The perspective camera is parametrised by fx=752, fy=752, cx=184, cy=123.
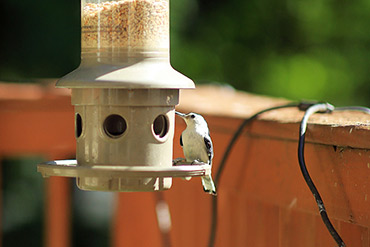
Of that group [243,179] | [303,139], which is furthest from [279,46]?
[303,139]

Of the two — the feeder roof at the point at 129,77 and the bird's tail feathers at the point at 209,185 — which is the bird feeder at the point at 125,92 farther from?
the bird's tail feathers at the point at 209,185

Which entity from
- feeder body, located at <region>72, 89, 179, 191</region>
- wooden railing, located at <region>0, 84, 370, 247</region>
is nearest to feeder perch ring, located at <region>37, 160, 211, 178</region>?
feeder body, located at <region>72, 89, 179, 191</region>

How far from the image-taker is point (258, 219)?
2523 mm

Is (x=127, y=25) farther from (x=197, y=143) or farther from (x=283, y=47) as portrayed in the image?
(x=283, y=47)

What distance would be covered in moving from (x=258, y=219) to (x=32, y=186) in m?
5.06

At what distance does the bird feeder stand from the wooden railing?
345 millimetres

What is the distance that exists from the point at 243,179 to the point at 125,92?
66cm

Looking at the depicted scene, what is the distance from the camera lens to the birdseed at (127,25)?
218 cm

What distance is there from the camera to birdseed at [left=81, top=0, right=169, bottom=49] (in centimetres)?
218

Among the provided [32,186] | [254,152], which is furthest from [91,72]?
[32,186]

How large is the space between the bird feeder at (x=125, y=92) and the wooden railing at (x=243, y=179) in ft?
1.13

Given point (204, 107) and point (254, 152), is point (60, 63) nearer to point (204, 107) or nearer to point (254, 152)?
point (204, 107)

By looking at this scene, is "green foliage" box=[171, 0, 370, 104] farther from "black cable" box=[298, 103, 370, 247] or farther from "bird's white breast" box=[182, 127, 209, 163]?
"black cable" box=[298, 103, 370, 247]

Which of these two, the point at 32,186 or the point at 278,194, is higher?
the point at 278,194
